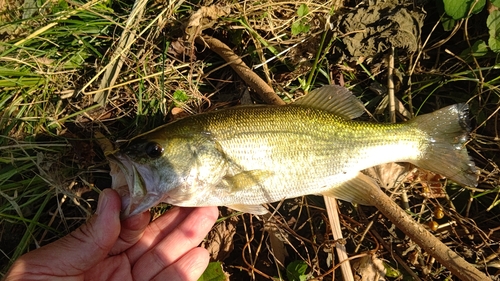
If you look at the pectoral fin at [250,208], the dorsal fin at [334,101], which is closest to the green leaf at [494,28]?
the dorsal fin at [334,101]

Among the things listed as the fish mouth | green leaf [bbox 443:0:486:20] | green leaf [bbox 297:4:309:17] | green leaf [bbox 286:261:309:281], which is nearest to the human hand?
the fish mouth

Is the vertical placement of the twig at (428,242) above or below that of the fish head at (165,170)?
below

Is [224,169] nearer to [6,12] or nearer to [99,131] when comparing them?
[99,131]

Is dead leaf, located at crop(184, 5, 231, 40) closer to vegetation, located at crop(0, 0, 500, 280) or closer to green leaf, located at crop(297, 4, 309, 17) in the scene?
vegetation, located at crop(0, 0, 500, 280)

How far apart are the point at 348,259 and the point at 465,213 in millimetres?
1155

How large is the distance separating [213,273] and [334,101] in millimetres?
1706

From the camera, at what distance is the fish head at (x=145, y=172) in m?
2.49

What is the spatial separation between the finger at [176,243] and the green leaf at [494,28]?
103 inches

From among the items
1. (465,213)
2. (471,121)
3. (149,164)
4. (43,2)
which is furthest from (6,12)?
(465,213)

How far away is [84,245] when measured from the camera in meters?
2.50

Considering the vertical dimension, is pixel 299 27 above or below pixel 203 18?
below

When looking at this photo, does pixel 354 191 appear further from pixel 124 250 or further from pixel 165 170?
pixel 124 250

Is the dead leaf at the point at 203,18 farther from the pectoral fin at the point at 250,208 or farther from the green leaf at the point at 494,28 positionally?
the green leaf at the point at 494,28

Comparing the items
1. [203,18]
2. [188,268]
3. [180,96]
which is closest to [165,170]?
[188,268]
